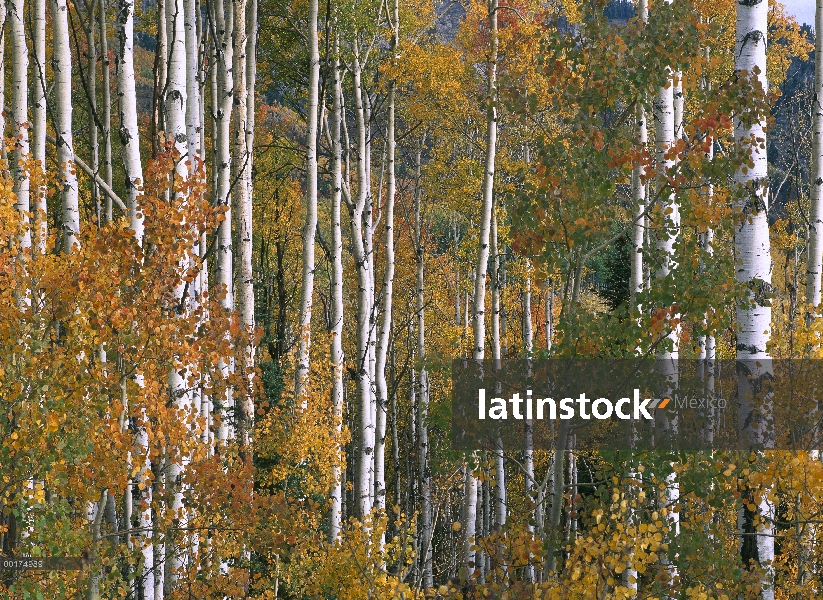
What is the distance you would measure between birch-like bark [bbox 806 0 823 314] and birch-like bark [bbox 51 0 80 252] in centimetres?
641

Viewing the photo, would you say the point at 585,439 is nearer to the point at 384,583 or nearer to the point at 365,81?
the point at 384,583

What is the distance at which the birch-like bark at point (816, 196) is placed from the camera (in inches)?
264

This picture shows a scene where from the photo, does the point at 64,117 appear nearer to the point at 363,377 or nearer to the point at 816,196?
the point at 363,377

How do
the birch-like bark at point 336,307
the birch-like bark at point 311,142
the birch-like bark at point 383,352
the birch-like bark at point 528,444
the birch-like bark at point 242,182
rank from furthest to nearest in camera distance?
the birch-like bark at point 383,352 < the birch-like bark at point 336,307 < the birch-like bark at point 311,142 < the birch-like bark at point 242,182 < the birch-like bark at point 528,444

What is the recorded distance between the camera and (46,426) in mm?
3979

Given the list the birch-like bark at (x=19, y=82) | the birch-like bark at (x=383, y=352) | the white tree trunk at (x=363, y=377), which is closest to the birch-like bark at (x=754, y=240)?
the white tree trunk at (x=363, y=377)

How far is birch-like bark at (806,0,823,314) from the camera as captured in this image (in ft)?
22.0

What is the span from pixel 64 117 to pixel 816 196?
21.7 ft

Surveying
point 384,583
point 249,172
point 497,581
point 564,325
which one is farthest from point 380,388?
point 564,325

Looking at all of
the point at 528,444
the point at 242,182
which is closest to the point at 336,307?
the point at 242,182

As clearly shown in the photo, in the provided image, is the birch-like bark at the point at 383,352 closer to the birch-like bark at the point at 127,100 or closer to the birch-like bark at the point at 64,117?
the birch-like bark at the point at 64,117

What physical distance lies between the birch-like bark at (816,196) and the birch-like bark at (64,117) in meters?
6.41

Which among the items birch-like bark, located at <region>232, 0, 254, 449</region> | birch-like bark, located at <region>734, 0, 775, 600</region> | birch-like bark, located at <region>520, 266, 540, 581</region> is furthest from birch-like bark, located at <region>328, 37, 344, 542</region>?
birch-like bark, located at <region>734, 0, 775, 600</region>

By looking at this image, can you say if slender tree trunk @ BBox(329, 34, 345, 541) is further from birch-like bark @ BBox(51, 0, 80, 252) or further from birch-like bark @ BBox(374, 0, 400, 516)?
birch-like bark @ BBox(51, 0, 80, 252)
